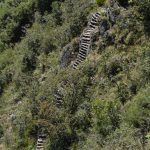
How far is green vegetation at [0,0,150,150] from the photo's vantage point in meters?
28.0

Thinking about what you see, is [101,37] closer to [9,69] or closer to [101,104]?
[101,104]

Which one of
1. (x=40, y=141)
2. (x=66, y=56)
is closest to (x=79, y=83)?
(x=40, y=141)

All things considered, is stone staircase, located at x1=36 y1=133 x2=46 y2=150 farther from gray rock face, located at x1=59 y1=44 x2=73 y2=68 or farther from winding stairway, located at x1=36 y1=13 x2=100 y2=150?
gray rock face, located at x1=59 y1=44 x2=73 y2=68

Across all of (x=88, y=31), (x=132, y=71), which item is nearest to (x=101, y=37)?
(x=88, y=31)

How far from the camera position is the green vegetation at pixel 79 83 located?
28.0 meters

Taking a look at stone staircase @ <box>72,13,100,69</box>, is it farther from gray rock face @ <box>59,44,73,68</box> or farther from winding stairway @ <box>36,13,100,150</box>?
gray rock face @ <box>59,44,73,68</box>

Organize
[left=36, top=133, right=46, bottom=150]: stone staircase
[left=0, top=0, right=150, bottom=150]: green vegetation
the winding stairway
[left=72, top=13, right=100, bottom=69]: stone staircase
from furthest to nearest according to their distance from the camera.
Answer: [left=72, top=13, right=100, bottom=69]: stone staircase, the winding stairway, [left=36, top=133, right=46, bottom=150]: stone staircase, [left=0, top=0, right=150, bottom=150]: green vegetation

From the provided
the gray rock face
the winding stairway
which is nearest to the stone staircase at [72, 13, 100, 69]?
the winding stairway

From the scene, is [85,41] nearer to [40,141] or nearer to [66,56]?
[66,56]

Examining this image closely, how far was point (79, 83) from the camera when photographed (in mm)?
33438

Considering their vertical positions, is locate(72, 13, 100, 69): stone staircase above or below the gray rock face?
above

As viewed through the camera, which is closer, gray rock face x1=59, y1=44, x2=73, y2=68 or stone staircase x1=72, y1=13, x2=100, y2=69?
stone staircase x1=72, y1=13, x2=100, y2=69

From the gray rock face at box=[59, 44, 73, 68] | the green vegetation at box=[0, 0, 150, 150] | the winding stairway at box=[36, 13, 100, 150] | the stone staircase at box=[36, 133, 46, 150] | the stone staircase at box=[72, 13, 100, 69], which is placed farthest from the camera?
the gray rock face at box=[59, 44, 73, 68]

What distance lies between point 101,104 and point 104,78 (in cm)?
426
